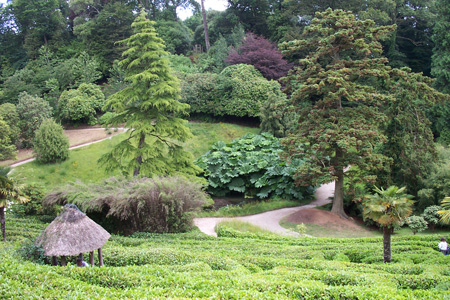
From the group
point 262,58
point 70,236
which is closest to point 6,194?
point 70,236

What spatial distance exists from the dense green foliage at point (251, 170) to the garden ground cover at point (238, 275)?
9725 millimetres

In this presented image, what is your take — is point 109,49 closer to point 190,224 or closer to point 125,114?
point 125,114

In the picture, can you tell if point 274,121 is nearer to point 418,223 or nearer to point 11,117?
point 418,223

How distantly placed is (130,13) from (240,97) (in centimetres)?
1601

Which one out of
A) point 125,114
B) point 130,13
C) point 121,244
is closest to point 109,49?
point 130,13

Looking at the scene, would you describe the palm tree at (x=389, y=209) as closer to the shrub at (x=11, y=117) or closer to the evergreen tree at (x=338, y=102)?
the evergreen tree at (x=338, y=102)

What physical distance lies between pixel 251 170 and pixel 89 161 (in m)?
11.0

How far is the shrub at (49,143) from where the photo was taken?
23531 mm

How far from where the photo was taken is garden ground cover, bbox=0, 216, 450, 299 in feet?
22.6

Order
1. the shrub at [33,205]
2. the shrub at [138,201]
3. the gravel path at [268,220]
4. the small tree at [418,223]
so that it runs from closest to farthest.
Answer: the shrub at [138,201]
the small tree at [418,223]
the shrub at [33,205]
the gravel path at [268,220]

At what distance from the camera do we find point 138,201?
1450 cm

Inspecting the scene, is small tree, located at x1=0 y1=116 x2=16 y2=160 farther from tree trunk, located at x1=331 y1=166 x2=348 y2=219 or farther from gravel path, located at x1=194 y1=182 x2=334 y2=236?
tree trunk, located at x1=331 y1=166 x2=348 y2=219

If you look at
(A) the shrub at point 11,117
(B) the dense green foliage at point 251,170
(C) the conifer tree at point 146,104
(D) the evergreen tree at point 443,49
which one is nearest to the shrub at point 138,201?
(C) the conifer tree at point 146,104

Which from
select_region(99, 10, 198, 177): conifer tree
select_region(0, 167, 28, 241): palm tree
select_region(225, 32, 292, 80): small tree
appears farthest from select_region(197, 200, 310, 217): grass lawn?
select_region(225, 32, 292, 80): small tree
